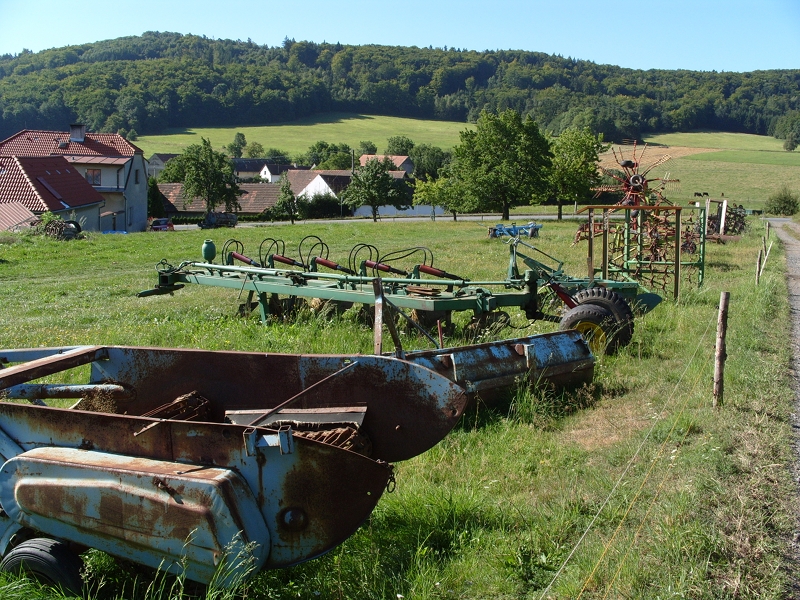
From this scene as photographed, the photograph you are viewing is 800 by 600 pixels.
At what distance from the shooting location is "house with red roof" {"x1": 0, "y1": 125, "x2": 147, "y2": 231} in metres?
45.5

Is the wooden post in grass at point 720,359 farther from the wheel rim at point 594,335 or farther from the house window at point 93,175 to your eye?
the house window at point 93,175

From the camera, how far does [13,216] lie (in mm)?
31109

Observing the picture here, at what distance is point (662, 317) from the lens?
34.2 ft

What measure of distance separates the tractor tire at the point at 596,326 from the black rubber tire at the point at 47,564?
5.95m

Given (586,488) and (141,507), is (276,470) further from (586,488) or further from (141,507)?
(586,488)

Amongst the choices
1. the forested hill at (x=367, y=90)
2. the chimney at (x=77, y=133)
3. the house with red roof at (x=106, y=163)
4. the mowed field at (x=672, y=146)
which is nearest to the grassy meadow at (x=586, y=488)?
the mowed field at (x=672, y=146)

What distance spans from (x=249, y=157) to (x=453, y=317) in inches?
3905

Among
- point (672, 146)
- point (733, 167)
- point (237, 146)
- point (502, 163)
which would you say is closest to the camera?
point (502, 163)

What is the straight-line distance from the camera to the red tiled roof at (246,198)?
6656 cm

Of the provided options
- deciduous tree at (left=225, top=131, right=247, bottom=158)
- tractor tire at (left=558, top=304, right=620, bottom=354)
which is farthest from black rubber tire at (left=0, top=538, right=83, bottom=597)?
deciduous tree at (left=225, top=131, right=247, bottom=158)

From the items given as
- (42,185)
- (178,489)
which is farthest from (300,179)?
(178,489)

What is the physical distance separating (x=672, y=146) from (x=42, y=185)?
70525mm

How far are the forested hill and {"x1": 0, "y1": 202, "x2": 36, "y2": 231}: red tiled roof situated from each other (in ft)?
232

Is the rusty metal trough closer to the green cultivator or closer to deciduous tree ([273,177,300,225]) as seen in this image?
the green cultivator
